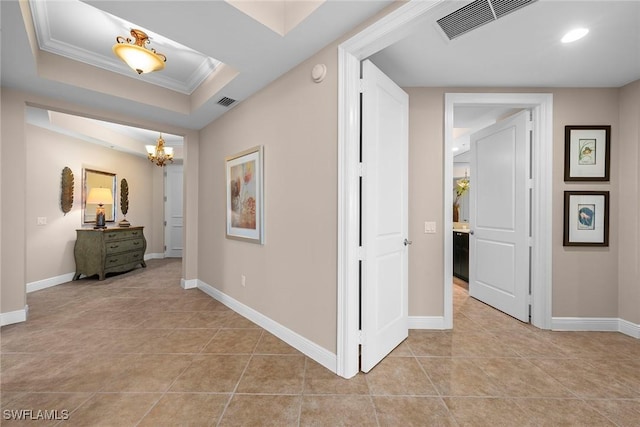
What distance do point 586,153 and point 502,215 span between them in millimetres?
1005

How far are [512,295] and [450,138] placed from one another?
2.02m

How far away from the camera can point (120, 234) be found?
491 centimetres

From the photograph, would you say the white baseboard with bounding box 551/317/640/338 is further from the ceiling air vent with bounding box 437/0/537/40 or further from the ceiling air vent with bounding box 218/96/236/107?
the ceiling air vent with bounding box 218/96/236/107

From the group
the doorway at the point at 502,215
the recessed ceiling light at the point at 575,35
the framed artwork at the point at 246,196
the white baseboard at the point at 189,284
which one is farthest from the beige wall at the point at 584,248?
the white baseboard at the point at 189,284

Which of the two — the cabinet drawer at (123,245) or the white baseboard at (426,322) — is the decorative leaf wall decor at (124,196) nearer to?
the cabinet drawer at (123,245)

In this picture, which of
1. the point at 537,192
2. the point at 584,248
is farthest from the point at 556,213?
the point at 584,248

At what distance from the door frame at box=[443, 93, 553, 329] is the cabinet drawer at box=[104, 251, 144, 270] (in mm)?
5611

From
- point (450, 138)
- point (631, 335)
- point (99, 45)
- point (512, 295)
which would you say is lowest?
point (631, 335)

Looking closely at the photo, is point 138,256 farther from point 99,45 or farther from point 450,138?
point 450,138

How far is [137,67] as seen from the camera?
2152 mm

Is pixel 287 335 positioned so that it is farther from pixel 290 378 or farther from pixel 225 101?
pixel 225 101

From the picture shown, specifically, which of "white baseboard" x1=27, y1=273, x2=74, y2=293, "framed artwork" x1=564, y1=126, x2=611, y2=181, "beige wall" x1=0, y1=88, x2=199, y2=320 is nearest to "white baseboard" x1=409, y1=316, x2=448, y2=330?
"framed artwork" x1=564, y1=126, x2=611, y2=181

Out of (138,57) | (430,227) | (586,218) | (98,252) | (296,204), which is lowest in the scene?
(98,252)

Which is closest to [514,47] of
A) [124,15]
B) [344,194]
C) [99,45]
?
[344,194]
